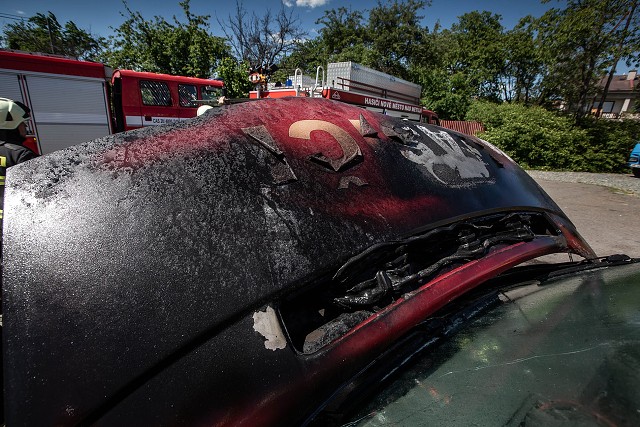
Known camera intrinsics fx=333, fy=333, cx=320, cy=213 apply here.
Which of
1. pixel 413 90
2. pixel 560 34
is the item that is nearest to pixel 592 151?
pixel 560 34

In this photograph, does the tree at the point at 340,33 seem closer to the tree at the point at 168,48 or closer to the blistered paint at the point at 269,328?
the tree at the point at 168,48

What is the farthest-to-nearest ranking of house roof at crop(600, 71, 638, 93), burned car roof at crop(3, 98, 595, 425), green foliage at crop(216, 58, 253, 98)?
house roof at crop(600, 71, 638, 93) < green foliage at crop(216, 58, 253, 98) < burned car roof at crop(3, 98, 595, 425)

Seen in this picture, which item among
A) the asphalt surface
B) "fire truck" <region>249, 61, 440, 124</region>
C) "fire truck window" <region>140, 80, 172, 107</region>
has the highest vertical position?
"fire truck" <region>249, 61, 440, 124</region>

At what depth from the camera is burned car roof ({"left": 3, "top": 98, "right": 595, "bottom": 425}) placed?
0.67 m

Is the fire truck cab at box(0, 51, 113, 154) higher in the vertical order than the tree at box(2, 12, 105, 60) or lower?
lower

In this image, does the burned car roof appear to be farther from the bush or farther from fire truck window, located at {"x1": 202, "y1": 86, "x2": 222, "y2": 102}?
the bush

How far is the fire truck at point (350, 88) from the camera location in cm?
1012

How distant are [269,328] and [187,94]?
1012 centimetres

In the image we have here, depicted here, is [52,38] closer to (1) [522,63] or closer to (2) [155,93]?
(2) [155,93]

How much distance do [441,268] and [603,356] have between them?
490mm

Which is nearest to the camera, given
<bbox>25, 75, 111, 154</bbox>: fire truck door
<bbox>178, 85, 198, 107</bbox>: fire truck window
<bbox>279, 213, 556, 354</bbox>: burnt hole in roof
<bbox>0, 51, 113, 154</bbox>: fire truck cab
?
<bbox>279, 213, 556, 354</bbox>: burnt hole in roof

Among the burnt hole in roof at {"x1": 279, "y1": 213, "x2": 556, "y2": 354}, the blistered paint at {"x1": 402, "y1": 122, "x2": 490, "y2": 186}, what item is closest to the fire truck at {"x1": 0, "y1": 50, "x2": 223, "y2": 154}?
the blistered paint at {"x1": 402, "y1": 122, "x2": 490, "y2": 186}

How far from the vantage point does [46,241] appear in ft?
2.44

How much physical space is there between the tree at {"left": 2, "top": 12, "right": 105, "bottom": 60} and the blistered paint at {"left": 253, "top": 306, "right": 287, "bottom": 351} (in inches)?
1164
